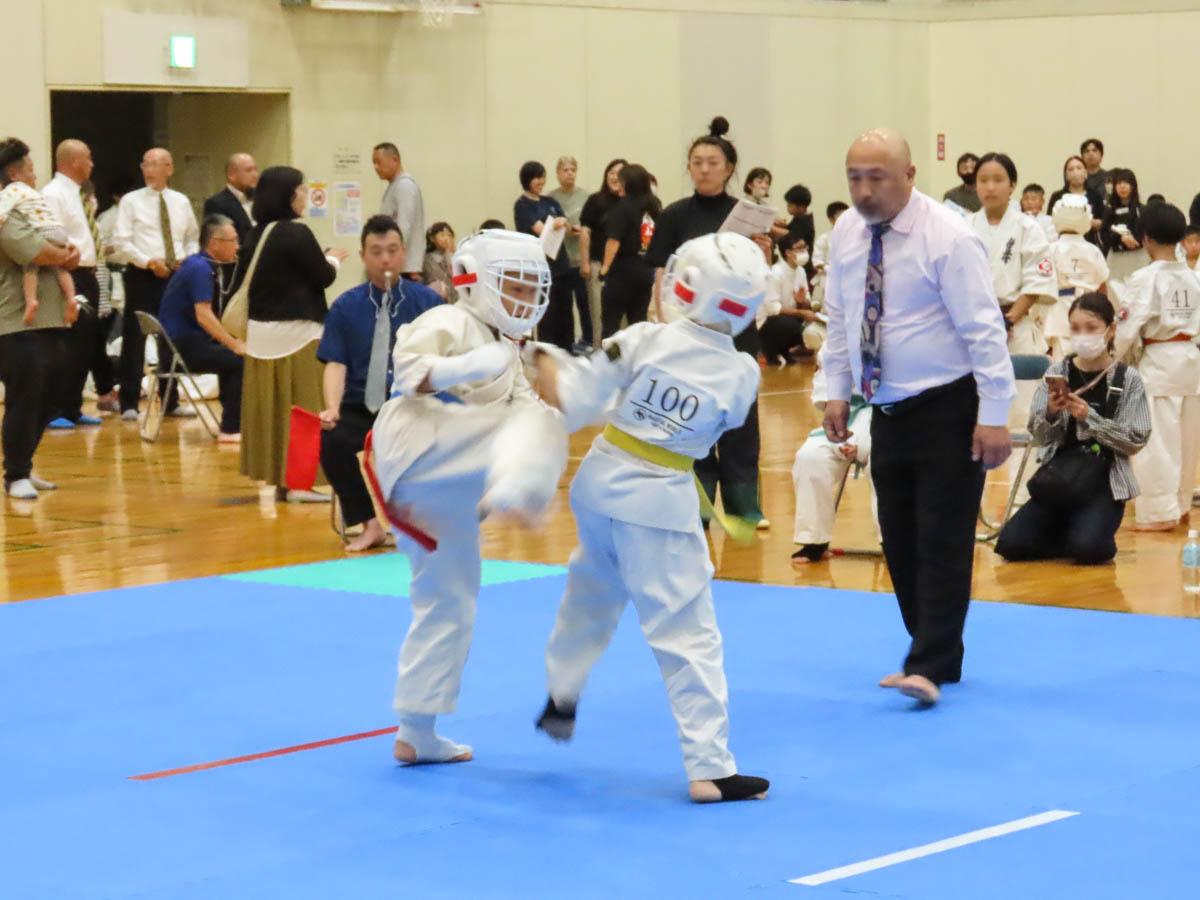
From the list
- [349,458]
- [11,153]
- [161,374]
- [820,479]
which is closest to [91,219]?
[161,374]

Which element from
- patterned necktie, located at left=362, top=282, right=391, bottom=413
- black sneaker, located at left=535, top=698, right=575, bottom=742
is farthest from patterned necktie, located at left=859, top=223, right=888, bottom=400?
patterned necktie, located at left=362, top=282, right=391, bottom=413

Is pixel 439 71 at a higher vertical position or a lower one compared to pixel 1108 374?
higher

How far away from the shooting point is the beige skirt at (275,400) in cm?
938

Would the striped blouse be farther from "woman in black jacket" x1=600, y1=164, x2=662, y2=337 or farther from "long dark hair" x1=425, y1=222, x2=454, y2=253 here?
"long dark hair" x1=425, y1=222, x2=454, y2=253

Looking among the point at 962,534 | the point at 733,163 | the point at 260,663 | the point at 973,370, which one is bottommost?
the point at 260,663

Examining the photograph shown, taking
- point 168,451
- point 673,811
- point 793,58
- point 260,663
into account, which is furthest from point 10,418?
point 793,58

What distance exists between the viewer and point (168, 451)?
1166 cm

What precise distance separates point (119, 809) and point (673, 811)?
4.37 ft

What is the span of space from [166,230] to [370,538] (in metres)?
5.41

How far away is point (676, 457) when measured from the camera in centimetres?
441

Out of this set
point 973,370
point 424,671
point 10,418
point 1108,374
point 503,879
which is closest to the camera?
point 503,879

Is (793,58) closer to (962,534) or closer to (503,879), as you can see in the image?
(962,534)

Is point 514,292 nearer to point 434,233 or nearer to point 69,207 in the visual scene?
point 69,207

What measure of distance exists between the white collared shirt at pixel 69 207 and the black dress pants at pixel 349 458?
337cm
